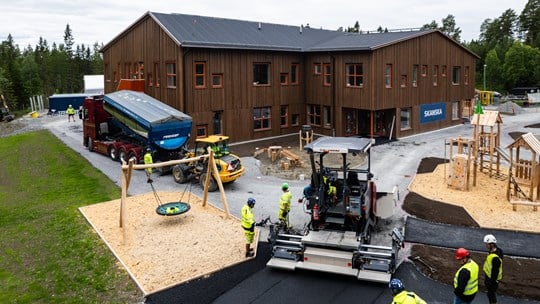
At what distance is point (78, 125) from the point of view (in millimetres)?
43125

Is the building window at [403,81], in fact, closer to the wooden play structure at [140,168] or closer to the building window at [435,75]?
the building window at [435,75]

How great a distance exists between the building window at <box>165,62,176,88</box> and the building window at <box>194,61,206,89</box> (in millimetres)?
1391

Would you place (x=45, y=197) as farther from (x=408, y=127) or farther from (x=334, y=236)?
(x=408, y=127)

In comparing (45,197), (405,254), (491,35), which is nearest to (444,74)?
(405,254)

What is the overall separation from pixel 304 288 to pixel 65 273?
6319 mm

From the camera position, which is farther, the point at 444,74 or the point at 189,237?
the point at 444,74

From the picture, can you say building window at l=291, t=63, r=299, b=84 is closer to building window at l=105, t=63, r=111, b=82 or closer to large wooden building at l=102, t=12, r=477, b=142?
large wooden building at l=102, t=12, r=477, b=142

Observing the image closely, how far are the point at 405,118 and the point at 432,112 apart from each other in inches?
140

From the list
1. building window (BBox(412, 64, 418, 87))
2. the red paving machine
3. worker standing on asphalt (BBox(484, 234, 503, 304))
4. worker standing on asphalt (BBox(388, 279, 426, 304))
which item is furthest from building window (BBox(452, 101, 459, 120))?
worker standing on asphalt (BBox(388, 279, 426, 304))

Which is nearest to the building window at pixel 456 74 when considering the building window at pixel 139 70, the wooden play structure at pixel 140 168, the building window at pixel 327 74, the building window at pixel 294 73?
the building window at pixel 327 74

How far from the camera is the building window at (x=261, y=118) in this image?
32.4 meters

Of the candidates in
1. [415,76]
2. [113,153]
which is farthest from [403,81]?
[113,153]

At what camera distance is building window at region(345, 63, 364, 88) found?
31180mm

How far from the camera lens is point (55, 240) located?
48.5 feet
